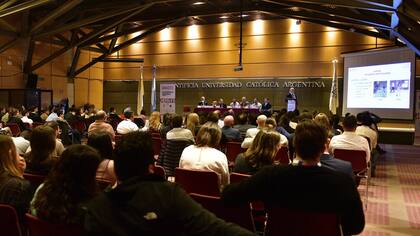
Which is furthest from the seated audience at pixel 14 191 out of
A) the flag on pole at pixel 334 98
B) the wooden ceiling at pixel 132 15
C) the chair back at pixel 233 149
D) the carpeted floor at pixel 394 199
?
the flag on pole at pixel 334 98

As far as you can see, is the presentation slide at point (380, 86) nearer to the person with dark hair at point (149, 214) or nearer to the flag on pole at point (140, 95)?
the flag on pole at point (140, 95)

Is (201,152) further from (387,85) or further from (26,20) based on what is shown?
(26,20)

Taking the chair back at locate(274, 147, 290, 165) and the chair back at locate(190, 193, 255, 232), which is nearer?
the chair back at locate(190, 193, 255, 232)

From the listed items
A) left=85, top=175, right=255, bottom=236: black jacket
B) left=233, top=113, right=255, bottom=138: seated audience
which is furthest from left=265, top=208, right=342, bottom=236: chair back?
left=233, top=113, right=255, bottom=138: seated audience

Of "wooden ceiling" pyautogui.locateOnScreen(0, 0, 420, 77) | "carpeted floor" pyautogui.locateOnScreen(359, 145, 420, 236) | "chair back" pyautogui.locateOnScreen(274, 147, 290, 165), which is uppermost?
"wooden ceiling" pyautogui.locateOnScreen(0, 0, 420, 77)

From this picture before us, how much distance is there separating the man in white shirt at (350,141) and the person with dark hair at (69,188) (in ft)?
13.8

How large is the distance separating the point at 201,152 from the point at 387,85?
9.69 meters

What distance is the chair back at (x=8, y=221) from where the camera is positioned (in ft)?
6.33

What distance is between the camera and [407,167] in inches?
347

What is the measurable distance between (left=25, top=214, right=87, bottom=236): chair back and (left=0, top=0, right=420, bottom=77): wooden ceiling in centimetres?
991

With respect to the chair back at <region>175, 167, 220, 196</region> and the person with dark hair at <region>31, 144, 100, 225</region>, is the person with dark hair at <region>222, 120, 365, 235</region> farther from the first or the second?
the chair back at <region>175, 167, 220, 196</region>

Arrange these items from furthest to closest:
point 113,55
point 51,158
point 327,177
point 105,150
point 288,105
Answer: point 113,55
point 288,105
point 105,150
point 51,158
point 327,177

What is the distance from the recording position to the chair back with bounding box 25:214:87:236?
5.77 feet

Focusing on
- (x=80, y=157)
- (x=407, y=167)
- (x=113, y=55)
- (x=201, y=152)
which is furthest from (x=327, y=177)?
(x=113, y=55)
